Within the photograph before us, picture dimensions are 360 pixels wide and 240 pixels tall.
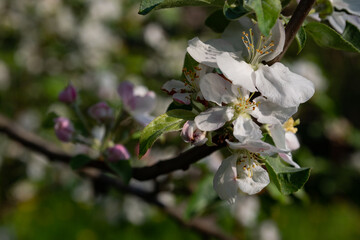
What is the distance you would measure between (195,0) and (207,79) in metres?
0.13

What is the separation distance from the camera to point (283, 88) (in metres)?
0.69

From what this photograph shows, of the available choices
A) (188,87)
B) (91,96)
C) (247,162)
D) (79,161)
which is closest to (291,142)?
(247,162)

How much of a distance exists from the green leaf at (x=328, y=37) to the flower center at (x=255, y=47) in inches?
3.1

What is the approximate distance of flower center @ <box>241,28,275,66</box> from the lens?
731 mm

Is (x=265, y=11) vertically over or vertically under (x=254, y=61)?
over

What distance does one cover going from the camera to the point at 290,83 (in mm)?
696

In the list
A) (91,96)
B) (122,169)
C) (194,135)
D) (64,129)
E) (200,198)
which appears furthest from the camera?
(91,96)

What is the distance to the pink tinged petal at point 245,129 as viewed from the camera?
26.6 inches

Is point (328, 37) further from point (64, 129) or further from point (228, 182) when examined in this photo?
point (64, 129)

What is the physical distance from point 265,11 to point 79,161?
57 cm

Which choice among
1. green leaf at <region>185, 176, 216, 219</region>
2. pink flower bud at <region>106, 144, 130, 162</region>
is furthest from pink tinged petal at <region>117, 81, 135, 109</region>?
green leaf at <region>185, 176, 216, 219</region>

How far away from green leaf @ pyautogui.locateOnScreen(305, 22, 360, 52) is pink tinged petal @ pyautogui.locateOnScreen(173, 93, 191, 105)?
0.77 ft

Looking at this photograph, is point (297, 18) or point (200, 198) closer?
point (297, 18)

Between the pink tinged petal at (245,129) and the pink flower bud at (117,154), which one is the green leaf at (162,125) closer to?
the pink tinged petal at (245,129)
